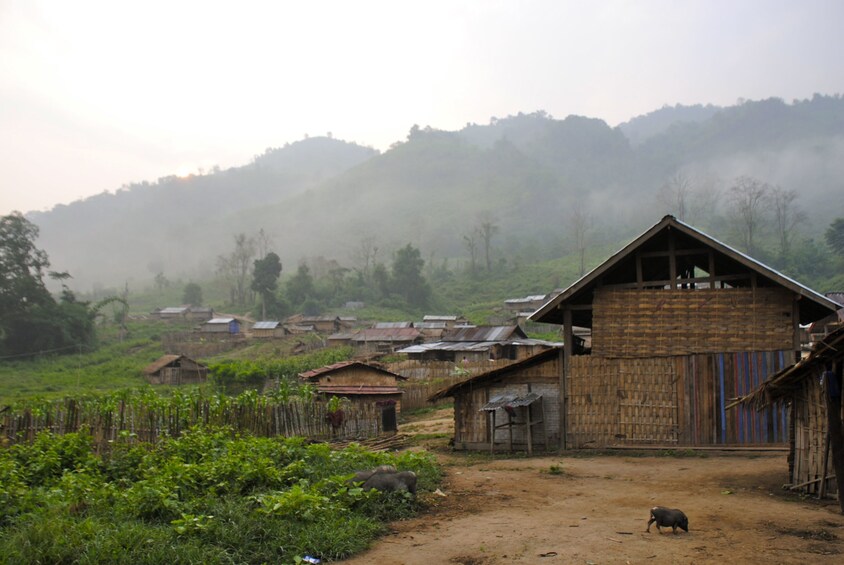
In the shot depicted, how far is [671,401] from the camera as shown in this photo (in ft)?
50.3

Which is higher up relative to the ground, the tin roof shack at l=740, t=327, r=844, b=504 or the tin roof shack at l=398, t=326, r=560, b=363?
the tin roof shack at l=740, t=327, r=844, b=504

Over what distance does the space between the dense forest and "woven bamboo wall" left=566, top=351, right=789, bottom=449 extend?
69.8 meters

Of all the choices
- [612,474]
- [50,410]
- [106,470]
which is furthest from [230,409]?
[612,474]

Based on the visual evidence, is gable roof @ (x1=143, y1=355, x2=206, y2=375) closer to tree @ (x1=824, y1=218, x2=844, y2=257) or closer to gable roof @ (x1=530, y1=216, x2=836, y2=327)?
gable roof @ (x1=530, y1=216, x2=836, y2=327)

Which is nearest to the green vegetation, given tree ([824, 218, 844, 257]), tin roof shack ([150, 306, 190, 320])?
tin roof shack ([150, 306, 190, 320])

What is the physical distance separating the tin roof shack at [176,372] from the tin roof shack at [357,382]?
18217 millimetres

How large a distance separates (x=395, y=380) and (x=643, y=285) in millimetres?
17050

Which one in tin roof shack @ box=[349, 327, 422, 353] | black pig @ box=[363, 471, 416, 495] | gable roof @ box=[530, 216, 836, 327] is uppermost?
gable roof @ box=[530, 216, 836, 327]

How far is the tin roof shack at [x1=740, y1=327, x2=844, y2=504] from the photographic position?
8602mm

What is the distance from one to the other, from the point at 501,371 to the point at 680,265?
588 cm

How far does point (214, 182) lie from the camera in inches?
7721

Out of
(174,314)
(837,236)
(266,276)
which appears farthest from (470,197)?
(837,236)

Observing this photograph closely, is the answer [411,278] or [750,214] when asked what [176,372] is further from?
[750,214]

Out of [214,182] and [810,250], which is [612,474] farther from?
[214,182]
